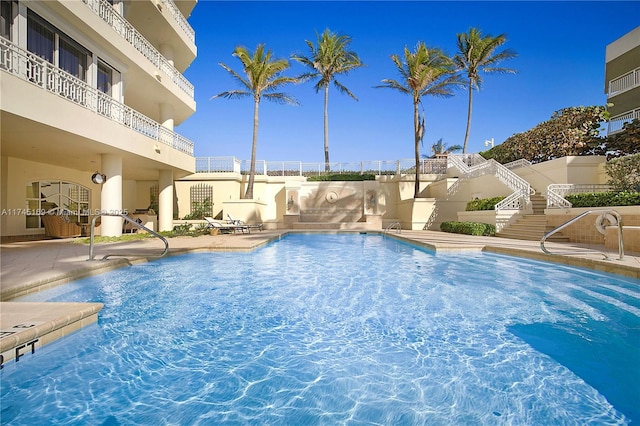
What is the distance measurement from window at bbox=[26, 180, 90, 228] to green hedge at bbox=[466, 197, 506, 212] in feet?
67.2

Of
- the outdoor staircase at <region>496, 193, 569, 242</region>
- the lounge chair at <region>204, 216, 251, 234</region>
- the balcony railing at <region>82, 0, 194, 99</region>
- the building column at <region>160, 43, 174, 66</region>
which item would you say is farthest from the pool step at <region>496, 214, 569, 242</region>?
the building column at <region>160, 43, 174, 66</region>

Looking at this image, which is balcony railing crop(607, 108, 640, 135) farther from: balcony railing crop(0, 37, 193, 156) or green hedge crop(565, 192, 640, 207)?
balcony railing crop(0, 37, 193, 156)

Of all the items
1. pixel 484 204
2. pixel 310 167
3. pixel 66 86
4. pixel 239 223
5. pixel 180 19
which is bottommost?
pixel 239 223

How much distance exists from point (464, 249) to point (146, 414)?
10476 millimetres

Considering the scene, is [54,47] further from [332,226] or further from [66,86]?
[332,226]

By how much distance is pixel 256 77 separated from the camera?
66.7 feet

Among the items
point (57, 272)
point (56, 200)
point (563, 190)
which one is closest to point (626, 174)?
point (563, 190)

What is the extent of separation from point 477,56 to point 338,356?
28.0 metres

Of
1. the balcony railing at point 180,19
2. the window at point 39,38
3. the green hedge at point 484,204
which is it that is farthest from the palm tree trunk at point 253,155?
the green hedge at point 484,204

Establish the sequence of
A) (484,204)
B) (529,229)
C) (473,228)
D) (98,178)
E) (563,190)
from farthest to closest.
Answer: (484,204) < (473,228) < (563,190) < (529,229) < (98,178)

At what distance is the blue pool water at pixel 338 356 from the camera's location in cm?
263

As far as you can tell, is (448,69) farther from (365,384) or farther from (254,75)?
(365,384)

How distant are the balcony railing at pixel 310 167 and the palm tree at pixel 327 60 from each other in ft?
5.01

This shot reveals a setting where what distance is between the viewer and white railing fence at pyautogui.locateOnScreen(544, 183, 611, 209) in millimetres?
13740
